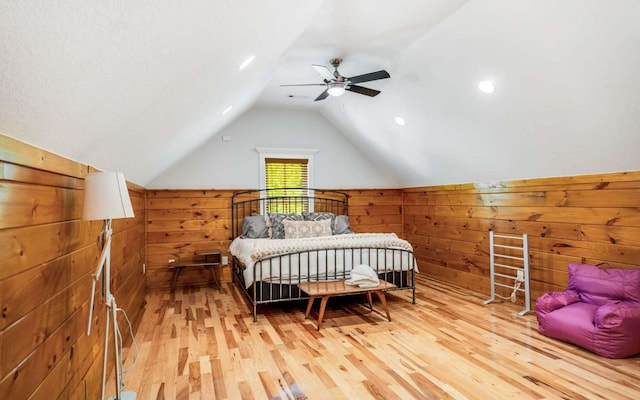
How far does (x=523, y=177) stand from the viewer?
436 centimetres

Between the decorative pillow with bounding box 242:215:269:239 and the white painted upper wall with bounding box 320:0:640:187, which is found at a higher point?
the white painted upper wall with bounding box 320:0:640:187

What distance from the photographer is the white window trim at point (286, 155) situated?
6.25 m

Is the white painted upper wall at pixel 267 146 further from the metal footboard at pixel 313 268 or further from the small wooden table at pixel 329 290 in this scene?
the small wooden table at pixel 329 290

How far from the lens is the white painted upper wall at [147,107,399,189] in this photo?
5.93 m

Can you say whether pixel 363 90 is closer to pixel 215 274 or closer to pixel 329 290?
pixel 329 290

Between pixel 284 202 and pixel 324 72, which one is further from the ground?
pixel 324 72

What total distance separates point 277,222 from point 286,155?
51.2 inches

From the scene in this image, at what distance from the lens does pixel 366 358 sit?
3025mm

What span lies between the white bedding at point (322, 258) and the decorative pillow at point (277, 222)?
2.85 feet

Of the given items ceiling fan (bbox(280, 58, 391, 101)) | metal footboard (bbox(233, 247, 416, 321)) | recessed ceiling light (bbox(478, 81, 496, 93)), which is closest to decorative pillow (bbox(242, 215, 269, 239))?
metal footboard (bbox(233, 247, 416, 321))

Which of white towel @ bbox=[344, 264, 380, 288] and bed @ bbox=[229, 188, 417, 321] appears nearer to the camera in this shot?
white towel @ bbox=[344, 264, 380, 288]

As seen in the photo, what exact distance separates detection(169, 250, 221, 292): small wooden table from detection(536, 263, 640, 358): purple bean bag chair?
13.1 feet

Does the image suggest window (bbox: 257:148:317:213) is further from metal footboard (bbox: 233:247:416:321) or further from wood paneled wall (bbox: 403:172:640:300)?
metal footboard (bbox: 233:247:416:321)

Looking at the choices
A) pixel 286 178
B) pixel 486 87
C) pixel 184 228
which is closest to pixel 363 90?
pixel 486 87
